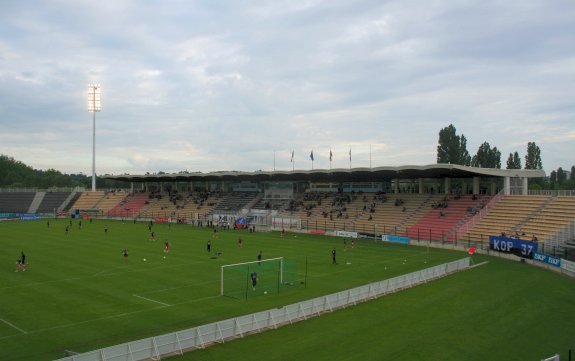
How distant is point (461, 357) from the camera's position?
19141 millimetres

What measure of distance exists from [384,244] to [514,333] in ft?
114

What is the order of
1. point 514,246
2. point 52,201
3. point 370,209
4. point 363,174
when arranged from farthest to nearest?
point 52,201, point 370,209, point 363,174, point 514,246

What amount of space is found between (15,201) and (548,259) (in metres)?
111

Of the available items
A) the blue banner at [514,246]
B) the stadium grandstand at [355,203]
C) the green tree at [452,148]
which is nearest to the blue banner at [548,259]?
the blue banner at [514,246]

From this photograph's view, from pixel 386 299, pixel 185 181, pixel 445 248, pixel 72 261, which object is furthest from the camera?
pixel 185 181

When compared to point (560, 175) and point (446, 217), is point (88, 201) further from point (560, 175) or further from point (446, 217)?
point (560, 175)

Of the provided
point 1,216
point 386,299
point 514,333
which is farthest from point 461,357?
point 1,216

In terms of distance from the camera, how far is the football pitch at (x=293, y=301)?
66.3ft

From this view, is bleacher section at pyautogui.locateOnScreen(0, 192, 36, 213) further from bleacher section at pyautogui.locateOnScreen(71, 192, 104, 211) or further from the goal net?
the goal net

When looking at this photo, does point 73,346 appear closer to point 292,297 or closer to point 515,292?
point 292,297

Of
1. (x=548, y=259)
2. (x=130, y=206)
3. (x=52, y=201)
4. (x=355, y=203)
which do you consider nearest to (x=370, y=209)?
(x=355, y=203)

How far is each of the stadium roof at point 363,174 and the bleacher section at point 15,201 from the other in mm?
20661

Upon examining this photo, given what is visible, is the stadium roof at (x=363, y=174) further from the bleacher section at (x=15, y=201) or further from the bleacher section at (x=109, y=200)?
the bleacher section at (x=15, y=201)

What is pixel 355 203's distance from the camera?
77.5 m
